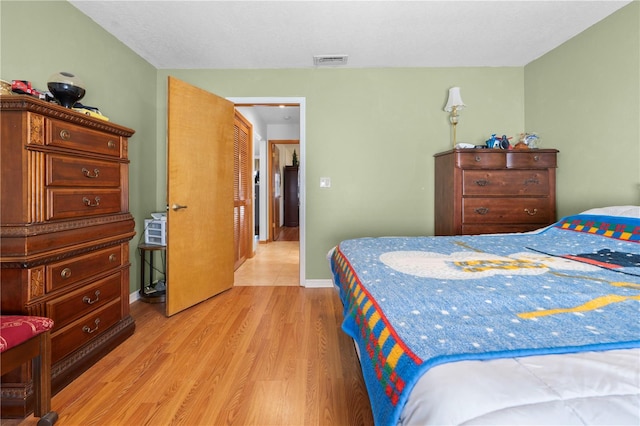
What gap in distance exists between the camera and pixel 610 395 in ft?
1.70

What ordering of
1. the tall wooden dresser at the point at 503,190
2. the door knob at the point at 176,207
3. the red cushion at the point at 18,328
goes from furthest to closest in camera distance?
the tall wooden dresser at the point at 503,190 → the door knob at the point at 176,207 → the red cushion at the point at 18,328

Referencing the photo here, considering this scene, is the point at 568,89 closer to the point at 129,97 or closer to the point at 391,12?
the point at 391,12

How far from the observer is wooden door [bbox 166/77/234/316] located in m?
2.69

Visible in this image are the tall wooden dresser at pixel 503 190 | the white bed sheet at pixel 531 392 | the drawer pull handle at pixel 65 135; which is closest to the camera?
the white bed sheet at pixel 531 392

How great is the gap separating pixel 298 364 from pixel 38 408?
3.91 ft

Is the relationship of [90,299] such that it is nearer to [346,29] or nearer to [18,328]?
[18,328]

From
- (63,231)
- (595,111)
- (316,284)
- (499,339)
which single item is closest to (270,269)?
(316,284)

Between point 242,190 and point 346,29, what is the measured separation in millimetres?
2743

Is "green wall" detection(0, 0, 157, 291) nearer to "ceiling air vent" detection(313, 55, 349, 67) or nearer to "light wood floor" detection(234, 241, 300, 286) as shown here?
"light wood floor" detection(234, 241, 300, 286)

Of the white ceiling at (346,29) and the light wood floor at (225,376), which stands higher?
the white ceiling at (346,29)

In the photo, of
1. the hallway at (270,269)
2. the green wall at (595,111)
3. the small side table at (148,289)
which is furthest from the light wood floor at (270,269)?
the green wall at (595,111)

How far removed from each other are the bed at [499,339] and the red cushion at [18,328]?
127 centimetres

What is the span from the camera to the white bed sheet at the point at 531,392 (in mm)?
497

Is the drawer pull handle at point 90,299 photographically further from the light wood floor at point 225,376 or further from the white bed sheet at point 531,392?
the white bed sheet at point 531,392
